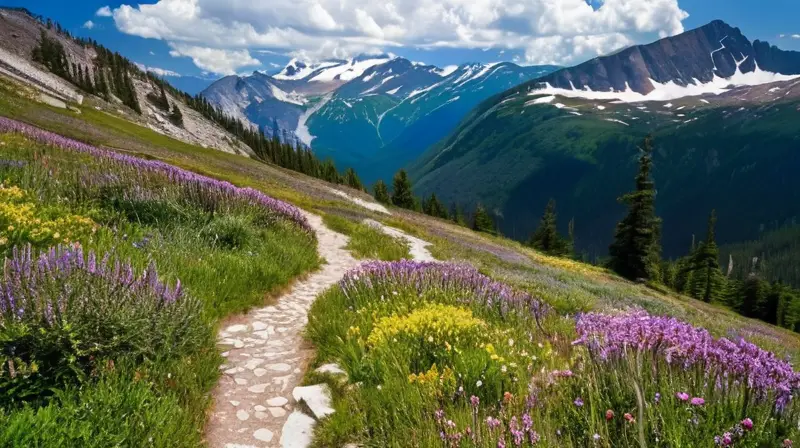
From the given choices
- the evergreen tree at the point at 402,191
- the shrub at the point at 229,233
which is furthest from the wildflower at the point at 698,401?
the evergreen tree at the point at 402,191

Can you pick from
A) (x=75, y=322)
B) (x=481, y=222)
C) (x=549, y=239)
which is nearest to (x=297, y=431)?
(x=75, y=322)

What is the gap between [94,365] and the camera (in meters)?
4.16

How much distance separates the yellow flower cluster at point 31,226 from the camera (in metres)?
5.96

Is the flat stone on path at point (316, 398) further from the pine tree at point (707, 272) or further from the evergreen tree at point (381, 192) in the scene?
the evergreen tree at point (381, 192)

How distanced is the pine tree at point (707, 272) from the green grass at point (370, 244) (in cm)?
7902

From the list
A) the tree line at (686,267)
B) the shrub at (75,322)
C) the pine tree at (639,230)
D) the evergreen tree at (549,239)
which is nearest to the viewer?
the shrub at (75,322)

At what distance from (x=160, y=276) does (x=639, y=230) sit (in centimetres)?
6344

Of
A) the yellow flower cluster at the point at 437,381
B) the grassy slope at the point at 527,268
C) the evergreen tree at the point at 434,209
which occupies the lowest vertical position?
the evergreen tree at the point at 434,209

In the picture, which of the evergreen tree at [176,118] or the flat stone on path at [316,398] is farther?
the evergreen tree at [176,118]

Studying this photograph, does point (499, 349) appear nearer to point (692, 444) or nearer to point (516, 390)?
point (516, 390)

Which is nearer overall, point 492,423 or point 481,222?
point 492,423

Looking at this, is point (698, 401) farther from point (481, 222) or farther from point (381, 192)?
point (381, 192)

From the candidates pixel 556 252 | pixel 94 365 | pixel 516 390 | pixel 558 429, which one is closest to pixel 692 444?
pixel 558 429

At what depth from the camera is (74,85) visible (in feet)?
352
